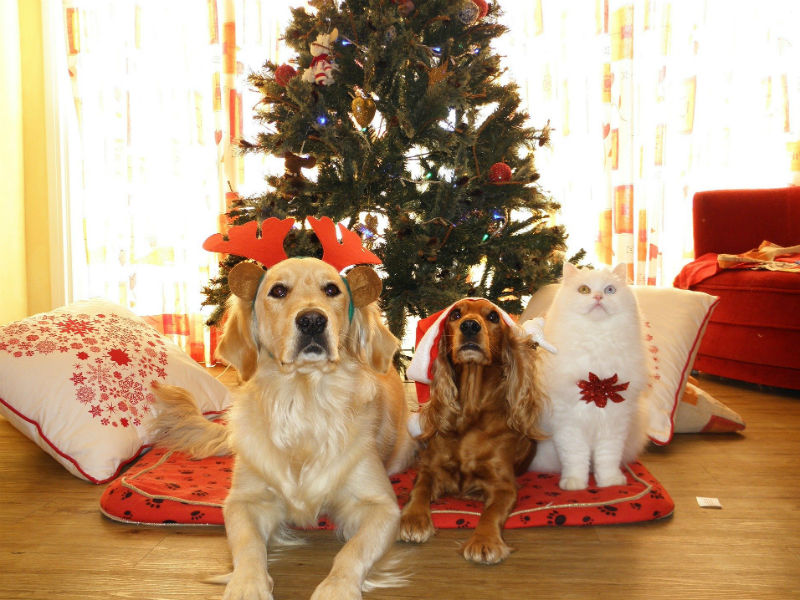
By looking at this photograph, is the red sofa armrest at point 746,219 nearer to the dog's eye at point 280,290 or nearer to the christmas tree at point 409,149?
the christmas tree at point 409,149

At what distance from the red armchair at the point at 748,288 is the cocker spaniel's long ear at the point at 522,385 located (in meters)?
2.26

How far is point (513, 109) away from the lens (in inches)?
140

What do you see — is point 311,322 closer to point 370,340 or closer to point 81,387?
point 370,340

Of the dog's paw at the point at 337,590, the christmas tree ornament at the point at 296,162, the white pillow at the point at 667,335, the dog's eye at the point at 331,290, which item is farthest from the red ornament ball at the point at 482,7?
the dog's paw at the point at 337,590

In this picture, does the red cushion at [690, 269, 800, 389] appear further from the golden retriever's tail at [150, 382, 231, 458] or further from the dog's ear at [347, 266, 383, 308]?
the golden retriever's tail at [150, 382, 231, 458]

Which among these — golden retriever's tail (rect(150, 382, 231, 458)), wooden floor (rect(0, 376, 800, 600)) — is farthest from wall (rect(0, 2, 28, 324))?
wooden floor (rect(0, 376, 800, 600))

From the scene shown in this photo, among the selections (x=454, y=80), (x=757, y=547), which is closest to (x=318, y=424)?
(x=757, y=547)

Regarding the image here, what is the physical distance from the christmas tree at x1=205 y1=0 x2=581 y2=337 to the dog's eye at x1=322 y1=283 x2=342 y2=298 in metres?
1.25

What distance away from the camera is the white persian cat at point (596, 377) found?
2340 mm

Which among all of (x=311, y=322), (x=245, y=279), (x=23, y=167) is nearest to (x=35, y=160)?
(x=23, y=167)

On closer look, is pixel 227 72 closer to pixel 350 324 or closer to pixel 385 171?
pixel 385 171

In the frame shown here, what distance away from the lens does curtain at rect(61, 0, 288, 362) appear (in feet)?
16.7

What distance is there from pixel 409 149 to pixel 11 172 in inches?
130

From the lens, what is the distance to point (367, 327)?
2.20 meters
